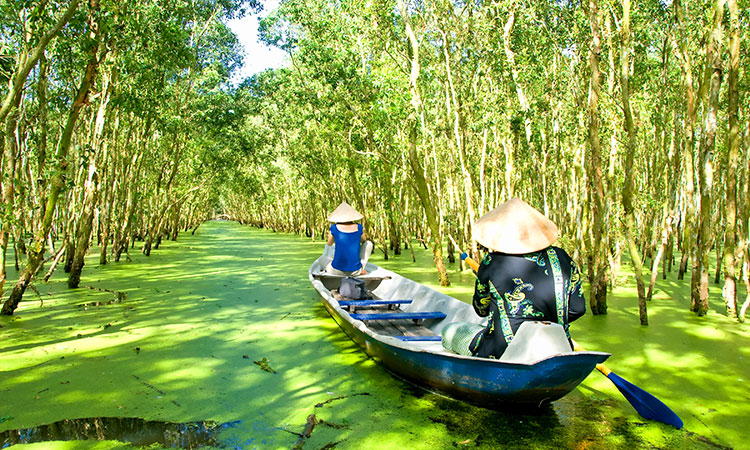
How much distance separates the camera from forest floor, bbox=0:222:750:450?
300cm

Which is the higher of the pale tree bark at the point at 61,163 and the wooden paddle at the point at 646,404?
the pale tree bark at the point at 61,163

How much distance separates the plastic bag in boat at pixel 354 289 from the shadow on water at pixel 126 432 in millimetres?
3023

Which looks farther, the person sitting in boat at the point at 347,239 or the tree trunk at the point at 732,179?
the person sitting in boat at the point at 347,239

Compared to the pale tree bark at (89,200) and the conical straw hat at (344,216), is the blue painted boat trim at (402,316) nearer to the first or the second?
the conical straw hat at (344,216)

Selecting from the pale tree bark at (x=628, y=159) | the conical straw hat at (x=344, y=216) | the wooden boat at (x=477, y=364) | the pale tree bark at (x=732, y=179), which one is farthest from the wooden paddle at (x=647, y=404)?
the conical straw hat at (x=344, y=216)

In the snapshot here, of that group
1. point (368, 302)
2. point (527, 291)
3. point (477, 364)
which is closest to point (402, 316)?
point (368, 302)

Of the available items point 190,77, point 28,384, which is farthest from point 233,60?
point 28,384

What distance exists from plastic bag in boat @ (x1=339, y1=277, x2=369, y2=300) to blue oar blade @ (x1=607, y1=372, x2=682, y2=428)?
10.9ft

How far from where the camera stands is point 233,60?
1584 centimetres

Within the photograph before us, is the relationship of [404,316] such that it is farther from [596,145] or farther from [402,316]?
[596,145]

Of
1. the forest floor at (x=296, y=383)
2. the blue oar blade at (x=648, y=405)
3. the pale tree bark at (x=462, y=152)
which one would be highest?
the pale tree bark at (x=462, y=152)

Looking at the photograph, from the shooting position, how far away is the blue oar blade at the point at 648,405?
306cm

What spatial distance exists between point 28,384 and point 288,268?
7.86 metres

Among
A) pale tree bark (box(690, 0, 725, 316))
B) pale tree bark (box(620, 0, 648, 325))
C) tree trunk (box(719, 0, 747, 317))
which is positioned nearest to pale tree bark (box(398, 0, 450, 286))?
pale tree bark (box(620, 0, 648, 325))
